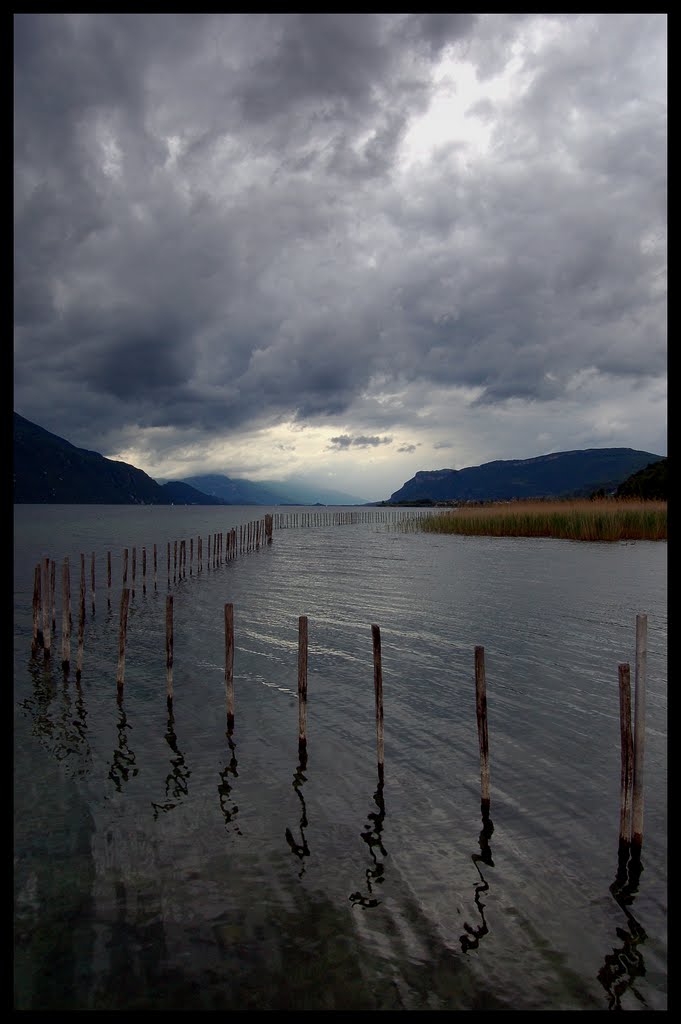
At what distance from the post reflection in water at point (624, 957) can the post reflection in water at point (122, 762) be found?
26.1 ft

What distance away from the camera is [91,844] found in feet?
28.4

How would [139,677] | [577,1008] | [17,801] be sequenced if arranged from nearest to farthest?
[577,1008] < [17,801] < [139,677]

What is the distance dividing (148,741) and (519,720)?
836 cm

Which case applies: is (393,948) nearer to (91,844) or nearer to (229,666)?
(91,844)

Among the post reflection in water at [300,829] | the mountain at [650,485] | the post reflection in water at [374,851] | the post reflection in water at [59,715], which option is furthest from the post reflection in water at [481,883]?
the mountain at [650,485]

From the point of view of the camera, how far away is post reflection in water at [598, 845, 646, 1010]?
19.5 feet

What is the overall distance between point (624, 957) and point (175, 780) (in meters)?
7.57

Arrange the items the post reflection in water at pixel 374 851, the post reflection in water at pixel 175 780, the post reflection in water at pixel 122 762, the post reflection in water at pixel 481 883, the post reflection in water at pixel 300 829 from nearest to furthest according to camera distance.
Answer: the post reflection in water at pixel 481 883 → the post reflection in water at pixel 374 851 → the post reflection in water at pixel 300 829 → the post reflection in water at pixel 175 780 → the post reflection in water at pixel 122 762

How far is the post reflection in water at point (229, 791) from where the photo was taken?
364 inches

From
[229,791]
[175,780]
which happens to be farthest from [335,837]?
[175,780]

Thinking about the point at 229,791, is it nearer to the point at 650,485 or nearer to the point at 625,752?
the point at 625,752

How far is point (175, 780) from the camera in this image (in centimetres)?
1070

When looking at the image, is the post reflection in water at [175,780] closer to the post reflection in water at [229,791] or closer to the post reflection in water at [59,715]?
the post reflection in water at [229,791]

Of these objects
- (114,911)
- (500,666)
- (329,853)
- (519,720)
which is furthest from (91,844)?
(500,666)
